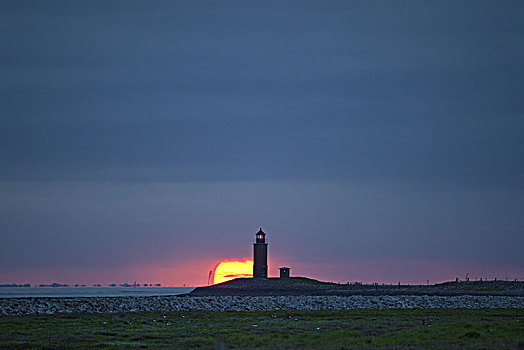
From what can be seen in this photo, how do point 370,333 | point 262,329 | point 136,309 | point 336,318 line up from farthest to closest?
1. point 136,309
2. point 336,318
3. point 262,329
4. point 370,333

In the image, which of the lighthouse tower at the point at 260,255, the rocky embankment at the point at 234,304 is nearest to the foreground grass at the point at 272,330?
the rocky embankment at the point at 234,304

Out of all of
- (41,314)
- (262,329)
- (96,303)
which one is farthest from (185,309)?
(262,329)

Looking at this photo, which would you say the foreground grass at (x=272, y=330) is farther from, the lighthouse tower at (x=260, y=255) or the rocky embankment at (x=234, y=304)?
the lighthouse tower at (x=260, y=255)

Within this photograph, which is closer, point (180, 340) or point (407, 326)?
point (180, 340)

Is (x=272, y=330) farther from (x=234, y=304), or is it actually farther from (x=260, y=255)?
(x=260, y=255)

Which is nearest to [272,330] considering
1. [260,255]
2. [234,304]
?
[234,304]

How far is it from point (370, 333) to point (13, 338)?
15.8 m

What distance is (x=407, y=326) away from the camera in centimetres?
3297

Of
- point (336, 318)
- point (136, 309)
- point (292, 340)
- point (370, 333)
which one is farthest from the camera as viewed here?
point (136, 309)

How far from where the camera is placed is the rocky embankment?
44.7m

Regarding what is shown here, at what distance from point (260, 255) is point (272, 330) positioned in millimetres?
74410

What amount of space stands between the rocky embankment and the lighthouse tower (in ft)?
180

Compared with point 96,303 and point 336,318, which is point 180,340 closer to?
point 336,318

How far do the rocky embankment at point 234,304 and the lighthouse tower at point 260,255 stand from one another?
54741 millimetres
